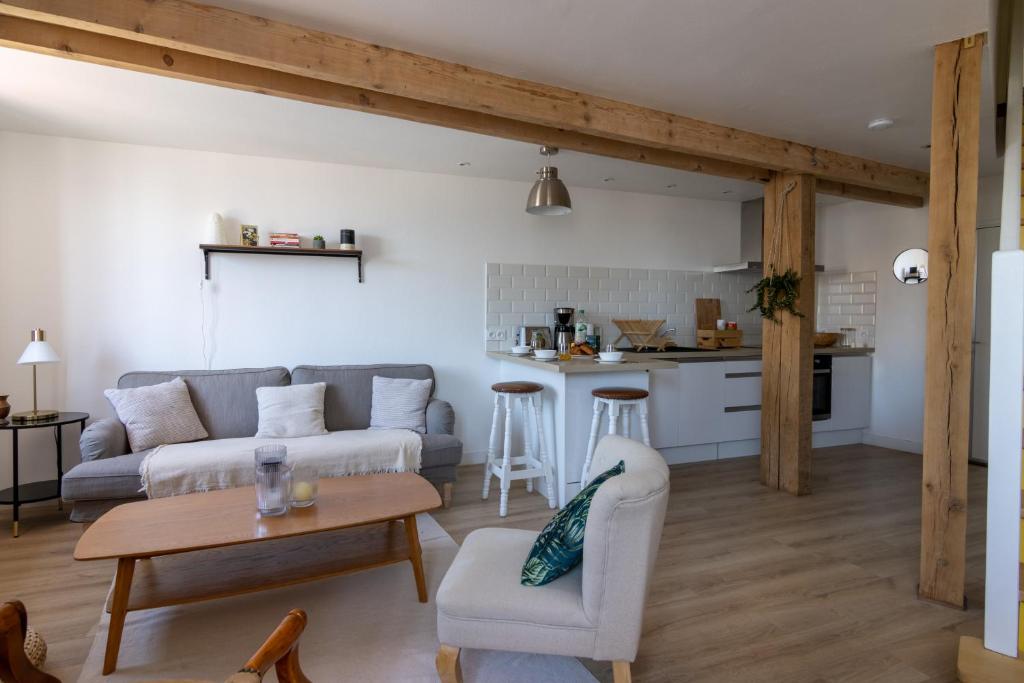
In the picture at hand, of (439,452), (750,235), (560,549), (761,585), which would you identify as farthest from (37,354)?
(750,235)

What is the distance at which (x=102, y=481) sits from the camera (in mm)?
2922

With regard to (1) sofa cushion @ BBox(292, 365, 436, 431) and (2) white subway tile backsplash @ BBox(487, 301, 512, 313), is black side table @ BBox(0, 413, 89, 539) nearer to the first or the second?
(1) sofa cushion @ BBox(292, 365, 436, 431)

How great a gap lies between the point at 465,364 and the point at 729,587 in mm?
2792

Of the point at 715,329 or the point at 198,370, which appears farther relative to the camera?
the point at 715,329

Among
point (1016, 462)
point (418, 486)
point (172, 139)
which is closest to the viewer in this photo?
point (1016, 462)

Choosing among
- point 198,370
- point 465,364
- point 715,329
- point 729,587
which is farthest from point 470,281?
point 729,587

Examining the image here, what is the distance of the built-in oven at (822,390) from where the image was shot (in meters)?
5.14

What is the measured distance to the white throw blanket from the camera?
3010 millimetres

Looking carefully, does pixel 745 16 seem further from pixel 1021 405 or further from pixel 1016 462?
pixel 1016 462

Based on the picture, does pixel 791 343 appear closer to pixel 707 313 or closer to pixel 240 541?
pixel 707 313

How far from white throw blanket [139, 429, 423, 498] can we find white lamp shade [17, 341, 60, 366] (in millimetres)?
890

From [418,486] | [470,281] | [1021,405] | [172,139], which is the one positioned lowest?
[418,486]

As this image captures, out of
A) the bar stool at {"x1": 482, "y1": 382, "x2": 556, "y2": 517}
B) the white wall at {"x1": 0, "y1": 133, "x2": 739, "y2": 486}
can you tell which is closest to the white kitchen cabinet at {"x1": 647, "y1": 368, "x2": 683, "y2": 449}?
the bar stool at {"x1": 482, "y1": 382, "x2": 556, "y2": 517}

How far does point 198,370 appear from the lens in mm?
3936
